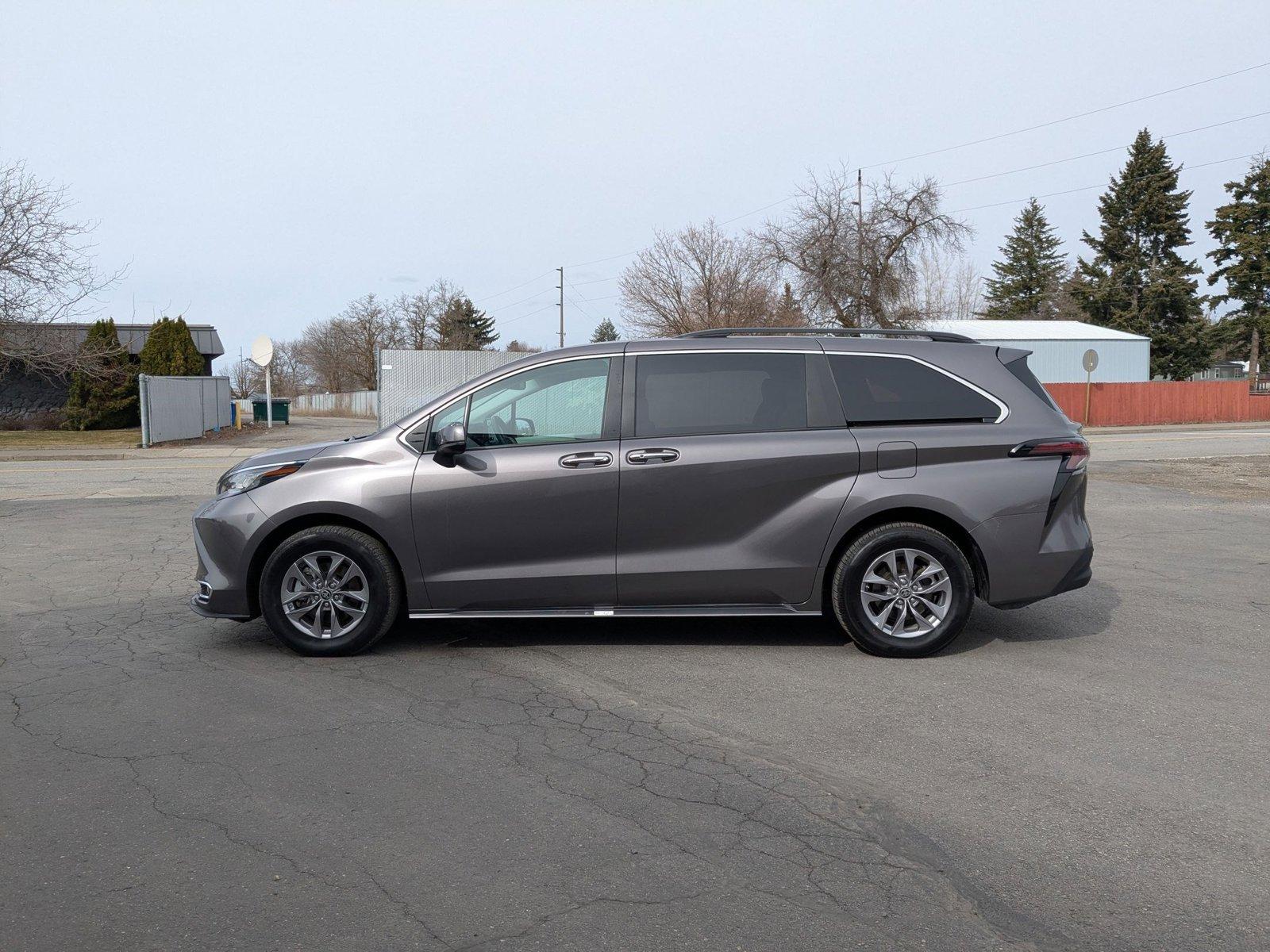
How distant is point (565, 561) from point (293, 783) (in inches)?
91.6

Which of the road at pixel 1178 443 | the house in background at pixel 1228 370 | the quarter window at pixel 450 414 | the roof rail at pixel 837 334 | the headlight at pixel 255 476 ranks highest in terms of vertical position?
the house in background at pixel 1228 370

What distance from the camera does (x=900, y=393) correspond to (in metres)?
6.62

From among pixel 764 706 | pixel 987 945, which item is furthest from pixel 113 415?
pixel 987 945

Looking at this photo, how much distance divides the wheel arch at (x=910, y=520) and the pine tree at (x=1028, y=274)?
81597mm

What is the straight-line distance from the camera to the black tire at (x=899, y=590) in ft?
20.9

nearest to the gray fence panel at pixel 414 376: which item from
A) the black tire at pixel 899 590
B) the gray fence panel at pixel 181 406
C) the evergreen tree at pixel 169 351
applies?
the gray fence panel at pixel 181 406

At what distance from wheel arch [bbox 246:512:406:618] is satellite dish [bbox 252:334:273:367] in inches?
1241

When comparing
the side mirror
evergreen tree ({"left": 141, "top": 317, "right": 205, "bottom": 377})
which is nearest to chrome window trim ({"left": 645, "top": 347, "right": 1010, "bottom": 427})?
the side mirror

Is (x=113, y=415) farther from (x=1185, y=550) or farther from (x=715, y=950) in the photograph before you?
(x=715, y=950)

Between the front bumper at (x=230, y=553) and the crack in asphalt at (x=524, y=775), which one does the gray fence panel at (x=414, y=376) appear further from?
the front bumper at (x=230, y=553)

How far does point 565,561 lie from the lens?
21.0ft

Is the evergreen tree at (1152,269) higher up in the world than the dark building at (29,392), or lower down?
higher up

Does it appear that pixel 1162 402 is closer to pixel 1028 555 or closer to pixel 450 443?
pixel 1028 555

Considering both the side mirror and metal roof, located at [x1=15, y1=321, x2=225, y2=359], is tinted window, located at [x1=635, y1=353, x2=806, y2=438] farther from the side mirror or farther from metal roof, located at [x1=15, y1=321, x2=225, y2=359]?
metal roof, located at [x1=15, y1=321, x2=225, y2=359]
